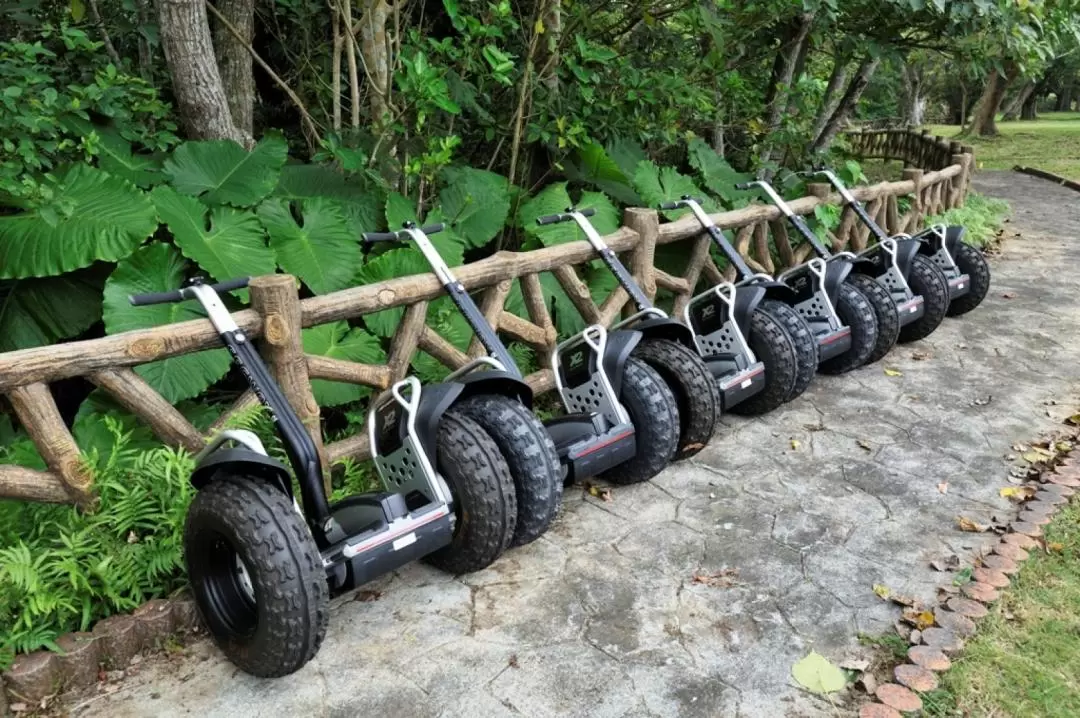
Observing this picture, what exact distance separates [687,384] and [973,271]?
335 centimetres

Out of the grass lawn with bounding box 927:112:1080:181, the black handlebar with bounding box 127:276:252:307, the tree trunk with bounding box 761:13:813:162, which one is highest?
the tree trunk with bounding box 761:13:813:162

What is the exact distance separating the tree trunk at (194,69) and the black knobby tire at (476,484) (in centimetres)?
267

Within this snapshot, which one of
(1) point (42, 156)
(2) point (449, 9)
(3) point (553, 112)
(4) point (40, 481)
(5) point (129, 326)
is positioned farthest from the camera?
(3) point (553, 112)

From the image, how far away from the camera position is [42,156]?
3.81m

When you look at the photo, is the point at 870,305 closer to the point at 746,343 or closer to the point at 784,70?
the point at 746,343

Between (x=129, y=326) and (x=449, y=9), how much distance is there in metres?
2.23

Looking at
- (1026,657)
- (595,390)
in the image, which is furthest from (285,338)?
(1026,657)

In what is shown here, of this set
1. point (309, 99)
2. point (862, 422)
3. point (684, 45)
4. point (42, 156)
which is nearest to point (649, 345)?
point (862, 422)

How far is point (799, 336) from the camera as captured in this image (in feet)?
13.9

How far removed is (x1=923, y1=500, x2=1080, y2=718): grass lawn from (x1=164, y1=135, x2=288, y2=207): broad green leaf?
11.8 feet

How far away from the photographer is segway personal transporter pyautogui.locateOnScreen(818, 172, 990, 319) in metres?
5.48

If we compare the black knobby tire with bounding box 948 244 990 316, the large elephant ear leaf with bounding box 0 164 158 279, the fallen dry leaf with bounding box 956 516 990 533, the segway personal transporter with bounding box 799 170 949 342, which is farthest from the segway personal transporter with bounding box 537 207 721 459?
the black knobby tire with bounding box 948 244 990 316

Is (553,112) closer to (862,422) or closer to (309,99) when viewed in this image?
(309,99)

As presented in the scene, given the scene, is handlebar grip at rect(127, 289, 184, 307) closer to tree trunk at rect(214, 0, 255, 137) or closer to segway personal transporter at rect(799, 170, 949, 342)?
tree trunk at rect(214, 0, 255, 137)
